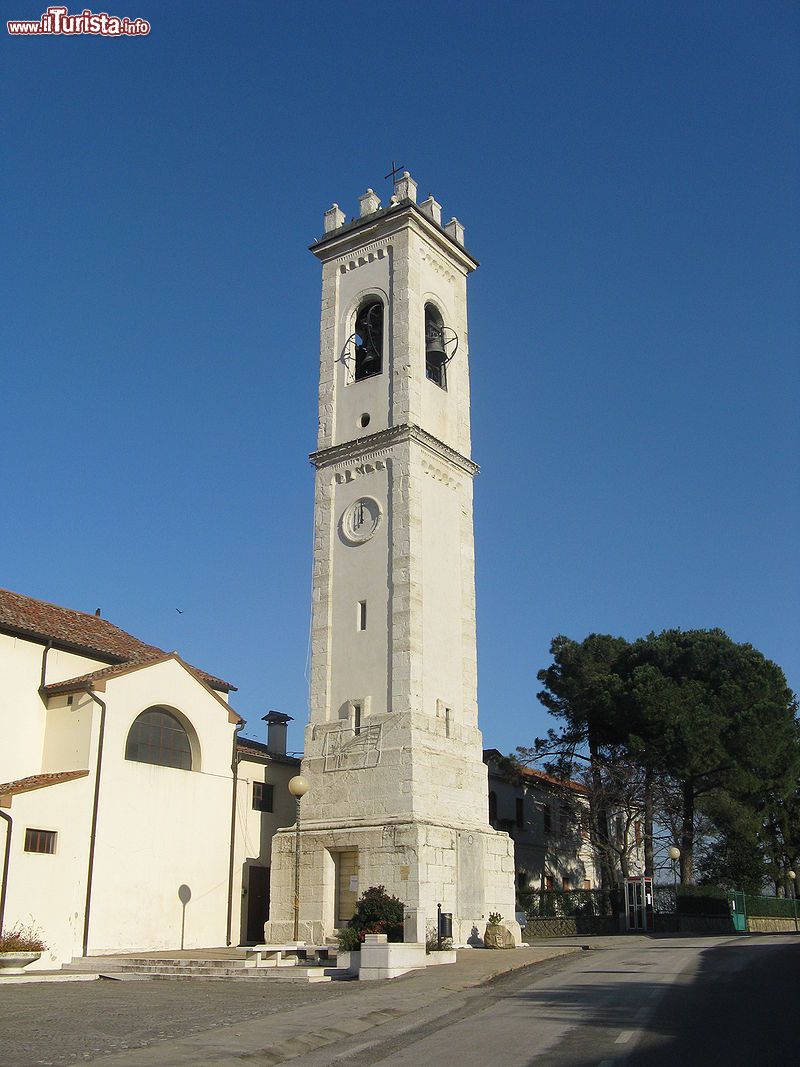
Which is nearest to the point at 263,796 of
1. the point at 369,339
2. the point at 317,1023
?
the point at 369,339

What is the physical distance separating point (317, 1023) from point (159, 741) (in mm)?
15602

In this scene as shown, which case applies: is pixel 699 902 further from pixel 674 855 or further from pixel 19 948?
pixel 19 948

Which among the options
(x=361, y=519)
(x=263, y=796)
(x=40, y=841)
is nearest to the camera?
(x=40, y=841)

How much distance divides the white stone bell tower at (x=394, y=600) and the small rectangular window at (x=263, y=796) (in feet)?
8.26

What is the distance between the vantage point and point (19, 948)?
21156 millimetres

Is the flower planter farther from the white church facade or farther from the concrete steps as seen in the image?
the concrete steps

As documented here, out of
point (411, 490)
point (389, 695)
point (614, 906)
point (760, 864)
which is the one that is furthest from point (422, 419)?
point (760, 864)

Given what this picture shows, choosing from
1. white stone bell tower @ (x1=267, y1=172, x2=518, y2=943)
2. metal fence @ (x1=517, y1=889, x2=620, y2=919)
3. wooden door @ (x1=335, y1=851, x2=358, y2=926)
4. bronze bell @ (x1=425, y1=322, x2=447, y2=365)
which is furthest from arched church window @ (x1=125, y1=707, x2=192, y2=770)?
metal fence @ (x1=517, y1=889, x2=620, y2=919)

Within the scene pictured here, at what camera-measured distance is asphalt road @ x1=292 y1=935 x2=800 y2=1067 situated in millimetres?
10062

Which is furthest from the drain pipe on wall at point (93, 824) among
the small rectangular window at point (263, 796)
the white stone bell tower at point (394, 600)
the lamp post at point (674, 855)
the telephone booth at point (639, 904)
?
the lamp post at point (674, 855)

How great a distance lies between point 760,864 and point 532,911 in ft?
43.3

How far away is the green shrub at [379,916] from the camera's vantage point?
902 inches

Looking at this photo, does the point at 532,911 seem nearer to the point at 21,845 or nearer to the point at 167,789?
the point at 167,789

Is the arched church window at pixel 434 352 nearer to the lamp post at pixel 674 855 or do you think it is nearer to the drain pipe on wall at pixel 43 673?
the drain pipe on wall at pixel 43 673
